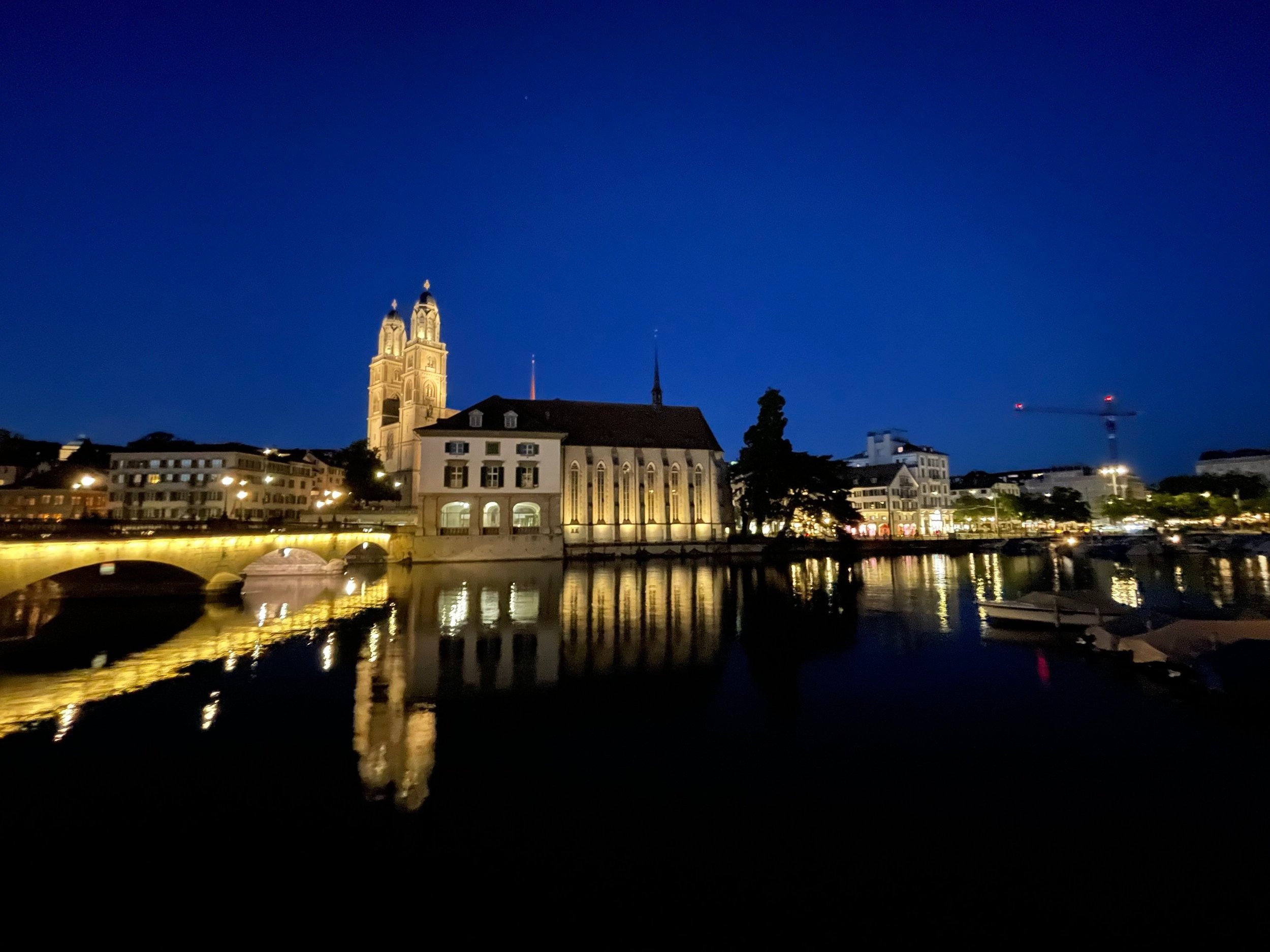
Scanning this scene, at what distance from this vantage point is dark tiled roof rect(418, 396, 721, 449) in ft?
207

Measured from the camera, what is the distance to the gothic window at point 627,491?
6000 cm

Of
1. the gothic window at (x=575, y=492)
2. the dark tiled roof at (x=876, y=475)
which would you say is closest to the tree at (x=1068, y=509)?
the dark tiled roof at (x=876, y=475)

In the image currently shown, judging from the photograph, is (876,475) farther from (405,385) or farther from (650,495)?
(405,385)

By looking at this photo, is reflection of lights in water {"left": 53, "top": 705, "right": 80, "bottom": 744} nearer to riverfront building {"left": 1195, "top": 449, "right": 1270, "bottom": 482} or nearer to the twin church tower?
the twin church tower

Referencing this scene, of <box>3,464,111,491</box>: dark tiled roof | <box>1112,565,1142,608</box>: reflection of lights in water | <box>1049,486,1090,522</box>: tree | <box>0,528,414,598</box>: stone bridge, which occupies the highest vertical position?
<box>3,464,111,491</box>: dark tiled roof

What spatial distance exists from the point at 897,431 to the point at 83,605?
11835cm

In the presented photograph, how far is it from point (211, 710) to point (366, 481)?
7060 centimetres

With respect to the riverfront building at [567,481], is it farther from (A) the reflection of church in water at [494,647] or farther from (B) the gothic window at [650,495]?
(A) the reflection of church in water at [494,647]

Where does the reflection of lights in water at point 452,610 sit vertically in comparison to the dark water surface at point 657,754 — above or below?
above

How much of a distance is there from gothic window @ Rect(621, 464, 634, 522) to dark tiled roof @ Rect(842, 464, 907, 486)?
141 feet

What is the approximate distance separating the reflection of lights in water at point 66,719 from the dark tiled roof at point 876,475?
291 ft

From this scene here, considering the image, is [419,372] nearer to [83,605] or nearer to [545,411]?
[545,411]

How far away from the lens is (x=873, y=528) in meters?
89.7

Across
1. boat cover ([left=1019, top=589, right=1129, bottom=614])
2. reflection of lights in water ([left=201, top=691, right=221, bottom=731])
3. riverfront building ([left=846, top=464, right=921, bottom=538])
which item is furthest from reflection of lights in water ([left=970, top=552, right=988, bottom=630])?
riverfront building ([left=846, top=464, right=921, bottom=538])
